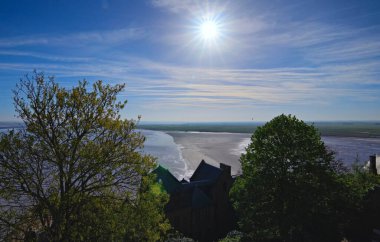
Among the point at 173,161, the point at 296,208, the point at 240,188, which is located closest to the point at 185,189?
the point at 240,188

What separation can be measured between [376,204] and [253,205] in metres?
15.2

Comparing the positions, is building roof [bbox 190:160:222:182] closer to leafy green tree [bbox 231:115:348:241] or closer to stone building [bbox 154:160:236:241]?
stone building [bbox 154:160:236:241]

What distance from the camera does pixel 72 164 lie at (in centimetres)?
1417

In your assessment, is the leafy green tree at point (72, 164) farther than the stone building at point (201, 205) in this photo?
No

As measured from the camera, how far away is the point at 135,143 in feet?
52.6

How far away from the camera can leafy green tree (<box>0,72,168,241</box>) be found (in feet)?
44.3

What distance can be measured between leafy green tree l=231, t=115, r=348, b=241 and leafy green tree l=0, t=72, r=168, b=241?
449 inches

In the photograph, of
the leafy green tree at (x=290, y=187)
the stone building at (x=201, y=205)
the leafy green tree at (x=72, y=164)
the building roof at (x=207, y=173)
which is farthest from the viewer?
the building roof at (x=207, y=173)

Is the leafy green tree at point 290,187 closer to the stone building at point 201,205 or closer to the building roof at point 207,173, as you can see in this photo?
the stone building at point 201,205

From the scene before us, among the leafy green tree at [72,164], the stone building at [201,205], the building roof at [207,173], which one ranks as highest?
the leafy green tree at [72,164]

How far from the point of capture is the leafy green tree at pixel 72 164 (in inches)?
532

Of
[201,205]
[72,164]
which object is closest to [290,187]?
[201,205]

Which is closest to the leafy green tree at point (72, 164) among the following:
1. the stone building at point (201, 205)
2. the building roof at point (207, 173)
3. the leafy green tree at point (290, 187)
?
the leafy green tree at point (290, 187)

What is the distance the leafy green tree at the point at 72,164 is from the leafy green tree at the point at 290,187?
37.4 feet
